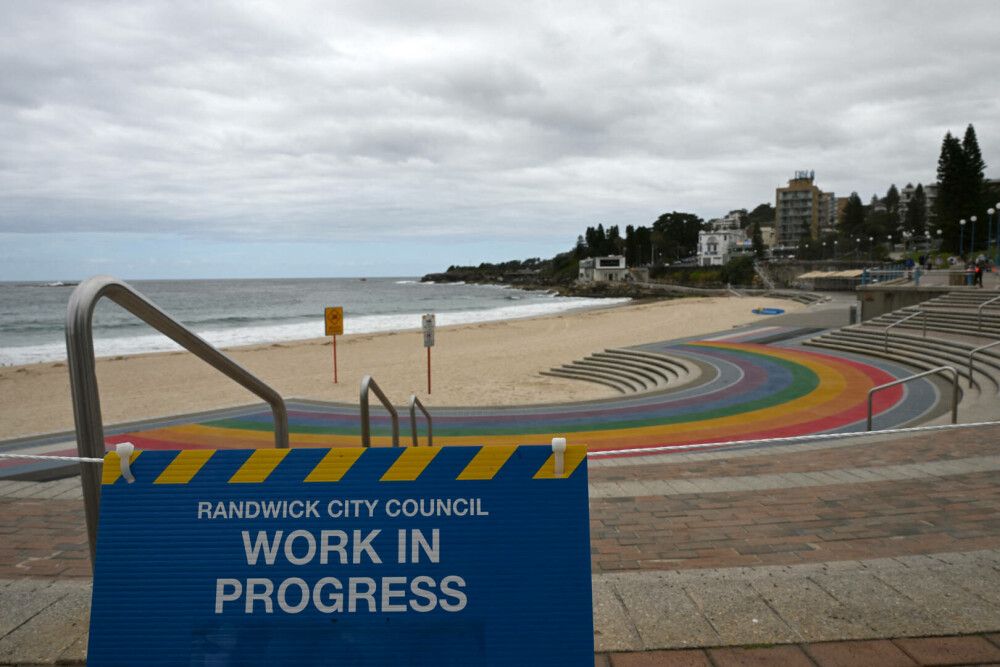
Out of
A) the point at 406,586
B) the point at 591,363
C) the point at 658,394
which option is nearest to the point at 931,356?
the point at 658,394

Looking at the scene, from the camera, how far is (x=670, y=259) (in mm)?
160125

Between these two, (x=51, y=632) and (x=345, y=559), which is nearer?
(x=345, y=559)

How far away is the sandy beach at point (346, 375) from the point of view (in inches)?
647

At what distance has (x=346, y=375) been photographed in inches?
865

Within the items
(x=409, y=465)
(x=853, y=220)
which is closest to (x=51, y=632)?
(x=409, y=465)

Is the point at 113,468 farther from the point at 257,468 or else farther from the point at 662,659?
the point at 662,659

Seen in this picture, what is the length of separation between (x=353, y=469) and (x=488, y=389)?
1514 centimetres

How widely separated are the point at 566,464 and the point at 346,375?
2036cm

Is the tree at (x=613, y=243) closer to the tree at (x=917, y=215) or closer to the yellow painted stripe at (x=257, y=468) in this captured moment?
the tree at (x=917, y=215)

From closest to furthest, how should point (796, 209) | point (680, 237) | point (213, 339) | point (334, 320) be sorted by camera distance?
point (334, 320), point (213, 339), point (796, 209), point (680, 237)

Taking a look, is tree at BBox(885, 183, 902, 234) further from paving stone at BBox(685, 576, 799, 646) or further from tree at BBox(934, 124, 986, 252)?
paving stone at BBox(685, 576, 799, 646)

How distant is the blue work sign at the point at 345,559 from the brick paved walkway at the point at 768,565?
79 centimetres

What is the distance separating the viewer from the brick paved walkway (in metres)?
2.84

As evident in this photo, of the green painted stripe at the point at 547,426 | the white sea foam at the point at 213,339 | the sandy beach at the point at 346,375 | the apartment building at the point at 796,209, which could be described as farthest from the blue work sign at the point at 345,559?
the apartment building at the point at 796,209
